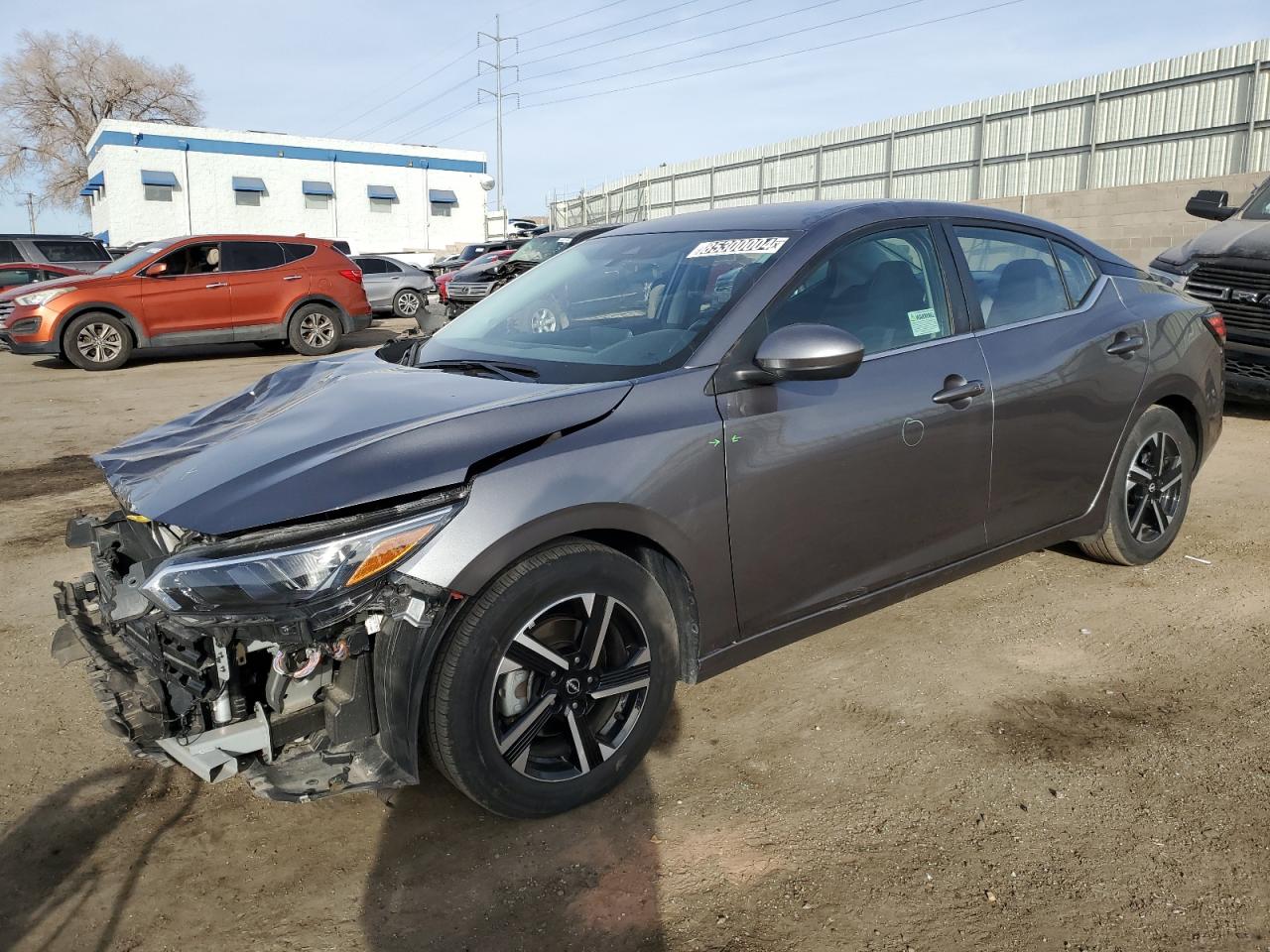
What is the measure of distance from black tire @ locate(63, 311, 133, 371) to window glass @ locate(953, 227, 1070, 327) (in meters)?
12.4

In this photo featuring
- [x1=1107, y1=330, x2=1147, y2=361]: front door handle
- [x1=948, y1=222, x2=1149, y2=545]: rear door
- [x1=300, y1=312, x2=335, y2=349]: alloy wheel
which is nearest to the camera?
[x1=948, y1=222, x2=1149, y2=545]: rear door

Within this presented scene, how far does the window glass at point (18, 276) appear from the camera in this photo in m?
17.3

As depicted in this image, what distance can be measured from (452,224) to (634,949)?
45.1 meters

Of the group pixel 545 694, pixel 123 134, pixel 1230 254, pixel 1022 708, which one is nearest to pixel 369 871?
pixel 545 694

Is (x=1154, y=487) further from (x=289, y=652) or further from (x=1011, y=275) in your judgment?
(x=289, y=652)

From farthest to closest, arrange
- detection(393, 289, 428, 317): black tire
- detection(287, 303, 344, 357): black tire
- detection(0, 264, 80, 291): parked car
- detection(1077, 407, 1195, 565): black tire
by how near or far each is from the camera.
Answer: detection(393, 289, 428, 317): black tire → detection(0, 264, 80, 291): parked car → detection(287, 303, 344, 357): black tire → detection(1077, 407, 1195, 565): black tire

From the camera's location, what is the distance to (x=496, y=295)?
4.19m

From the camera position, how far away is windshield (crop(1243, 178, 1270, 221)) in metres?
8.35

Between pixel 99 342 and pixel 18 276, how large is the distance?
5.85m

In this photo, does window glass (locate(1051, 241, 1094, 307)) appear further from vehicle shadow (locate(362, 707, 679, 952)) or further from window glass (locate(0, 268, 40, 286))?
window glass (locate(0, 268, 40, 286))

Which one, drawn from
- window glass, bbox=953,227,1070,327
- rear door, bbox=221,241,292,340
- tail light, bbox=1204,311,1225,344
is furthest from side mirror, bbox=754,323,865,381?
rear door, bbox=221,241,292,340

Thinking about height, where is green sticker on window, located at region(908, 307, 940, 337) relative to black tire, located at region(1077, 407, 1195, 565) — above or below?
above

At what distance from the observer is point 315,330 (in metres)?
→ 14.5

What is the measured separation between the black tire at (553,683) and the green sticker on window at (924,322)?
1429mm
